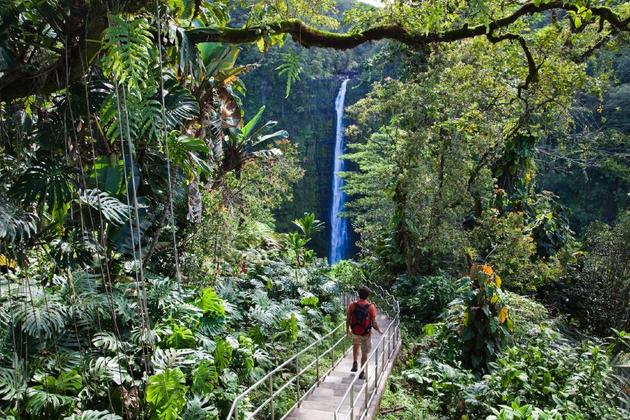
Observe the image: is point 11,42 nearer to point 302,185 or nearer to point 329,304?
point 329,304

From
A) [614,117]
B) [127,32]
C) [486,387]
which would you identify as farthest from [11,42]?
[614,117]

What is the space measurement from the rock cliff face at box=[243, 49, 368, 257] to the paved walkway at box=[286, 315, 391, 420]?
26.1 metres

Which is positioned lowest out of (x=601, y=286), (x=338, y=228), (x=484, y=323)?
(x=338, y=228)

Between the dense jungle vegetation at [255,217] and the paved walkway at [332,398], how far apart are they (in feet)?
1.09

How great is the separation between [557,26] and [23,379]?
8846mm

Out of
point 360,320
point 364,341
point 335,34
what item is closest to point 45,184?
point 335,34

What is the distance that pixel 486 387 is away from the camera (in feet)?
19.6

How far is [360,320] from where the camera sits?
615 centimetres

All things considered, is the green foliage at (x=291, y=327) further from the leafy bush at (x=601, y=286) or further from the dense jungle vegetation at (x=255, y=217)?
the leafy bush at (x=601, y=286)

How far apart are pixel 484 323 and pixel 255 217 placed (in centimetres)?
701

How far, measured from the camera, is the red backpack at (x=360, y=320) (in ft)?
19.9

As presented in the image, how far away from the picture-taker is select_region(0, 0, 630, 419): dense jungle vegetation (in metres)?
2.93

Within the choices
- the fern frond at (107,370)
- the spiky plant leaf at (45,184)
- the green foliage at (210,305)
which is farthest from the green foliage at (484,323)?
the spiky plant leaf at (45,184)

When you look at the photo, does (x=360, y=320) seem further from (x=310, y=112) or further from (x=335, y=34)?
(x=310, y=112)
